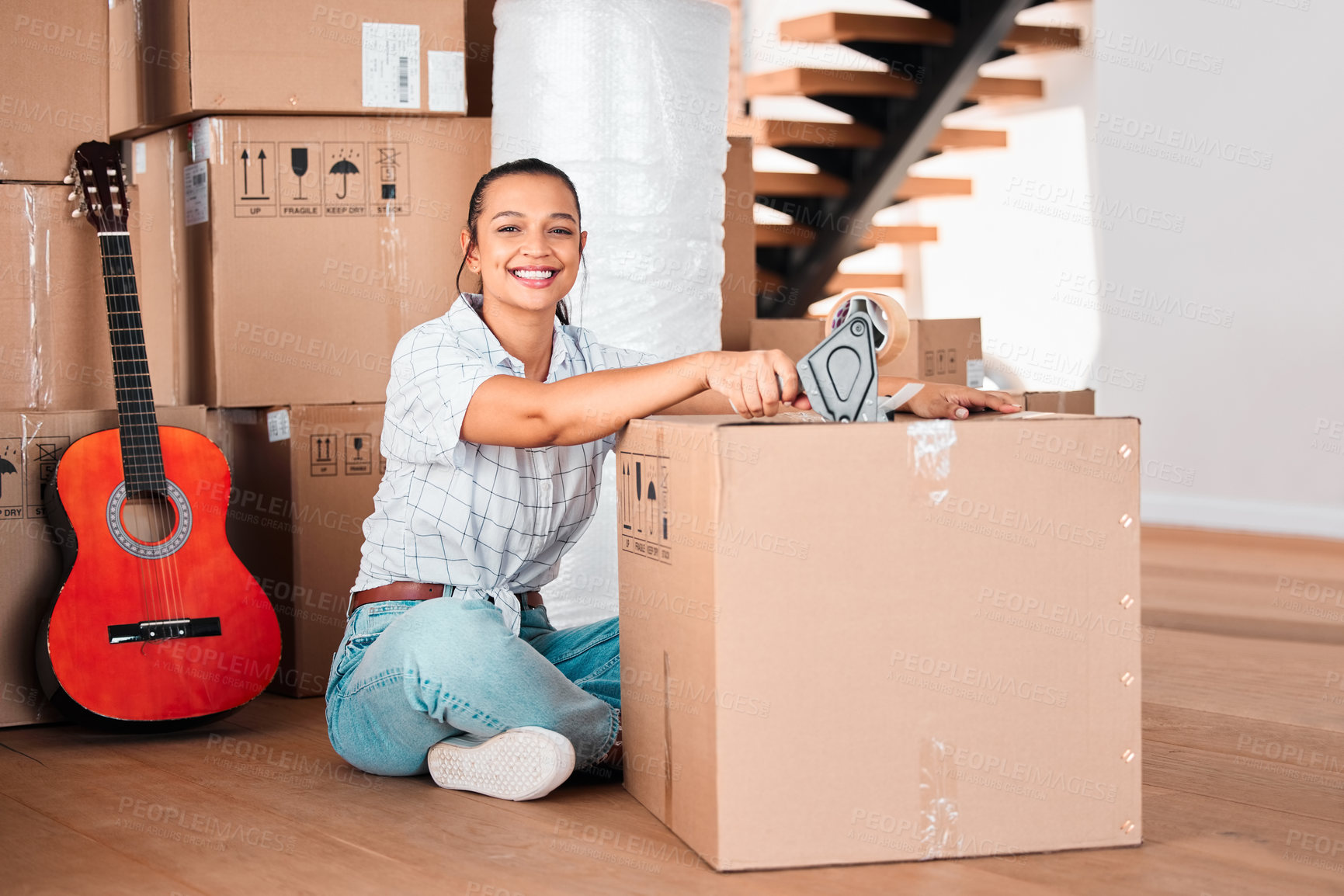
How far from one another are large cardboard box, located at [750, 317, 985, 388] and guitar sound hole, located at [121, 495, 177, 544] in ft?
3.36

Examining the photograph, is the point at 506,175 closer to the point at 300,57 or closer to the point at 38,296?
the point at 300,57

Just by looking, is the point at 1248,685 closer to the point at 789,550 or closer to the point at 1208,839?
the point at 1208,839

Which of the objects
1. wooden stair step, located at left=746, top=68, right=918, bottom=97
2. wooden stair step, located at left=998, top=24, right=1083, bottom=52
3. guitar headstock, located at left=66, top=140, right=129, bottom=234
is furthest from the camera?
wooden stair step, located at left=998, top=24, right=1083, bottom=52

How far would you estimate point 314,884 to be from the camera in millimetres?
1222

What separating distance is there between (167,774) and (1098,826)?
1.07m

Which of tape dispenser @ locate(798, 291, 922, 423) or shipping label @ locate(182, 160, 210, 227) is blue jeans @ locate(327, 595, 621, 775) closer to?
tape dispenser @ locate(798, 291, 922, 423)

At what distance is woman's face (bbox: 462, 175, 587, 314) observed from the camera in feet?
5.15

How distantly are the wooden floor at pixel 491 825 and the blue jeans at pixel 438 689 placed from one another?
2.1 inches

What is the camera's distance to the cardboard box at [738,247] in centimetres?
244

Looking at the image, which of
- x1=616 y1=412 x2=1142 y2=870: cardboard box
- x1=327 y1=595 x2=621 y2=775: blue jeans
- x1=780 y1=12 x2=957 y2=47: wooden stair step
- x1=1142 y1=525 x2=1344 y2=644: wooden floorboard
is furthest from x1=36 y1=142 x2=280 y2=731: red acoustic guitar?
x1=780 y1=12 x2=957 y2=47: wooden stair step

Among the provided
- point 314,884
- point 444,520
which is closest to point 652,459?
point 444,520

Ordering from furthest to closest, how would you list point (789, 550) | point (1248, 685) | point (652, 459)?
1. point (1248, 685)
2. point (652, 459)
3. point (789, 550)

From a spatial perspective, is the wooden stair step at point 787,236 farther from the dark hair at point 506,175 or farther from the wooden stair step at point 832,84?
the dark hair at point 506,175

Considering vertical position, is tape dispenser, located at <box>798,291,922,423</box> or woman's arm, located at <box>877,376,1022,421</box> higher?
tape dispenser, located at <box>798,291,922,423</box>
